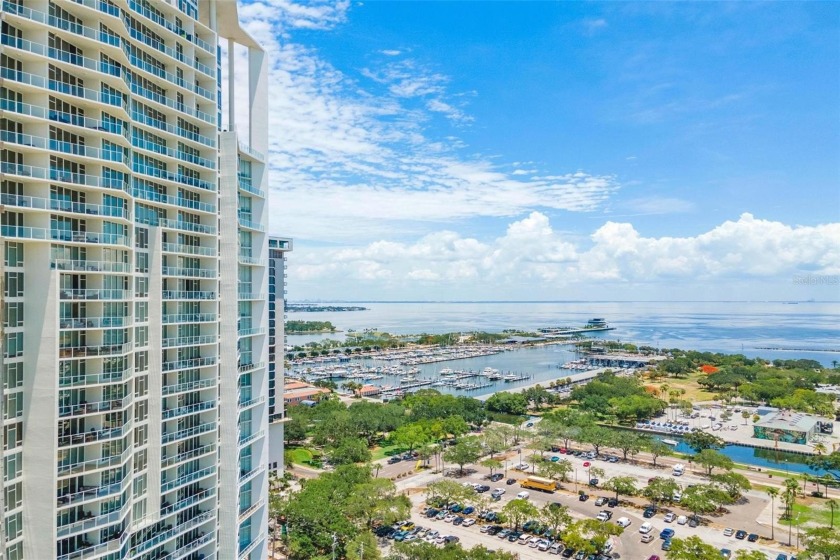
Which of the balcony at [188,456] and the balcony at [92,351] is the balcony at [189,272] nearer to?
the balcony at [92,351]

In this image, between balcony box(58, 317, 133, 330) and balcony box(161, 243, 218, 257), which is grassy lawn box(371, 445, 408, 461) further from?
balcony box(58, 317, 133, 330)

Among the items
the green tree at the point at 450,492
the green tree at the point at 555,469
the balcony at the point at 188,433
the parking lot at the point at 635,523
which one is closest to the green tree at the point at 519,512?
the parking lot at the point at 635,523

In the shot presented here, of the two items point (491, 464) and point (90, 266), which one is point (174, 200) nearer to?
point (90, 266)

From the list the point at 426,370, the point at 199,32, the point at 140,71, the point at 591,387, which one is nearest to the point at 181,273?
the point at 140,71

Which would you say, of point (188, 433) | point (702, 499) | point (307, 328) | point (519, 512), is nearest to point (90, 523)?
point (188, 433)

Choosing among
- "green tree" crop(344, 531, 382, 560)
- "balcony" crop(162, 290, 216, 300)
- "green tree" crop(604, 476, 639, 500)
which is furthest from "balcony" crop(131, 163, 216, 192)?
"green tree" crop(604, 476, 639, 500)
